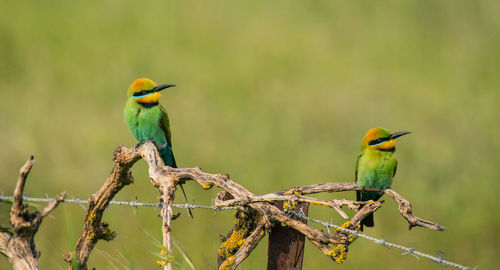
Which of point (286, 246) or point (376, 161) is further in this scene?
point (376, 161)

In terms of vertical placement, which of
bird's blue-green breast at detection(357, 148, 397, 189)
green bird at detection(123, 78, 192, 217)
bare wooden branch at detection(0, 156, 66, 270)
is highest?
green bird at detection(123, 78, 192, 217)

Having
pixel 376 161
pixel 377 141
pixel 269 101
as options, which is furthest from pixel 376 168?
pixel 269 101

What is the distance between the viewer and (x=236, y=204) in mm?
2449

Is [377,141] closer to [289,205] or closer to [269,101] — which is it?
[289,205]

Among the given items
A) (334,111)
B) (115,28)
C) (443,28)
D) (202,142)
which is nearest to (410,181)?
(334,111)

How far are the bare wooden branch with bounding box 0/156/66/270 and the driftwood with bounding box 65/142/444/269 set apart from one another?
0.19 metres

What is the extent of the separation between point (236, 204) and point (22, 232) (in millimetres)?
831

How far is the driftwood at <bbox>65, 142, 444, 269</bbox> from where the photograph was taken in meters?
2.36

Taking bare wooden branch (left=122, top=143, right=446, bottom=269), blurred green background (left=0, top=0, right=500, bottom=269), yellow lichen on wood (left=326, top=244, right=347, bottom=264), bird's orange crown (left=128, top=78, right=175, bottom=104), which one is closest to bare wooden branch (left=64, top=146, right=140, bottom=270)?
bare wooden branch (left=122, top=143, right=446, bottom=269)

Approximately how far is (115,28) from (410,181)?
5.55 m

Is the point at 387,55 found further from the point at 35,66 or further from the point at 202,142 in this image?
the point at 35,66

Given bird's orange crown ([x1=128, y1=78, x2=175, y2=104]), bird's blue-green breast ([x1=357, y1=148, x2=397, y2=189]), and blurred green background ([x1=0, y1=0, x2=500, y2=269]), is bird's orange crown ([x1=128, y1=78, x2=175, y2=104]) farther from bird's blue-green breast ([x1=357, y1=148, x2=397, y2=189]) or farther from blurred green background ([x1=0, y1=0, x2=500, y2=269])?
blurred green background ([x1=0, y1=0, x2=500, y2=269])

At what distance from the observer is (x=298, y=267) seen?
2502mm

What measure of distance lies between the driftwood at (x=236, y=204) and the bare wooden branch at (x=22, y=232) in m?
0.19
